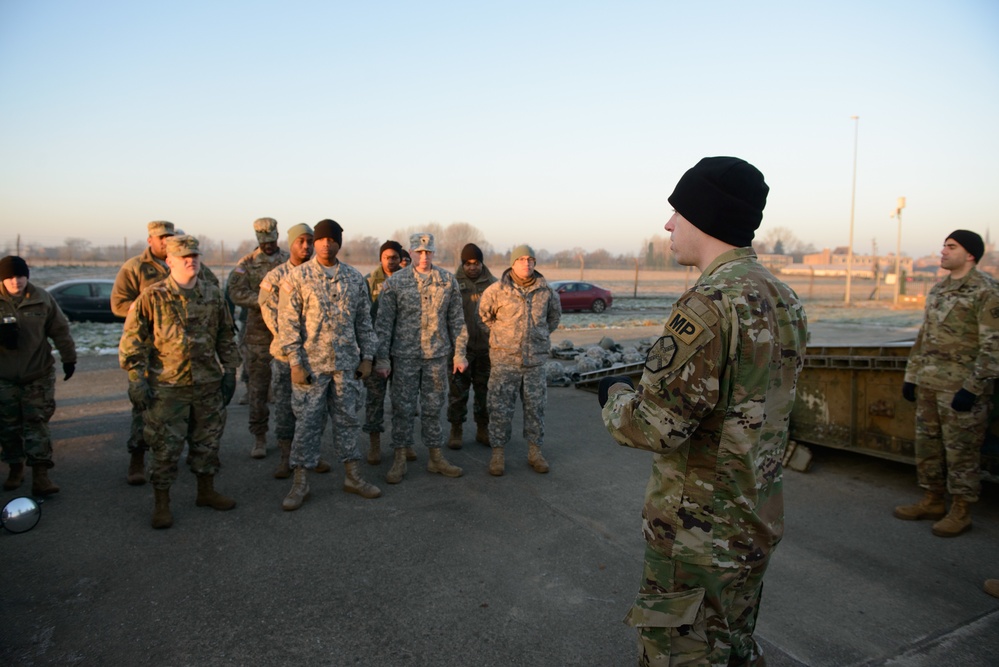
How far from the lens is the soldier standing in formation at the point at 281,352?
5160 millimetres

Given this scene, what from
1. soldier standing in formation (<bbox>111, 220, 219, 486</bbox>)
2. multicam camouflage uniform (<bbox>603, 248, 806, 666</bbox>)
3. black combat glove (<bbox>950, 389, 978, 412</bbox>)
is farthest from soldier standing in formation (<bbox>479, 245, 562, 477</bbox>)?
multicam camouflage uniform (<bbox>603, 248, 806, 666</bbox>)

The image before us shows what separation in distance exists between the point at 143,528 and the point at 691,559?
3.97m

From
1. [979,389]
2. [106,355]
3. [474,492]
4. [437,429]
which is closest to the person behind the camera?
[979,389]

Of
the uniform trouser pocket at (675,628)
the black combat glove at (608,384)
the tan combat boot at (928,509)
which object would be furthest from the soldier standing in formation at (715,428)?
the tan combat boot at (928,509)

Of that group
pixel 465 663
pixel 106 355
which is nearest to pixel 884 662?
pixel 465 663

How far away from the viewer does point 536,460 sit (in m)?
5.71

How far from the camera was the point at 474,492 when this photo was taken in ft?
17.0

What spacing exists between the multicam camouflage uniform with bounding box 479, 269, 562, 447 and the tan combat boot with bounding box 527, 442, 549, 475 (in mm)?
51

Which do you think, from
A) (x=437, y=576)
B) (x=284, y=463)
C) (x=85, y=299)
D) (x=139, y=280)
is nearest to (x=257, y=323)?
(x=139, y=280)

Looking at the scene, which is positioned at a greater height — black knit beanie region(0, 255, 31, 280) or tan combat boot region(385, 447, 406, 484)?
→ black knit beanie region(0, 255, 31, 280)

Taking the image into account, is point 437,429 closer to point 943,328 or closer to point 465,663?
point 465,663

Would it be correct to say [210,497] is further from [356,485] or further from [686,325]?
[686,325]

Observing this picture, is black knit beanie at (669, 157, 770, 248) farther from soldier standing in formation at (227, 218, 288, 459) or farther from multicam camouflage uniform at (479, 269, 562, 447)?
soldier standing in formation at (227, 218, 288, 459)

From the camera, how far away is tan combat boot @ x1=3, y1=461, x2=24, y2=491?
16.5 ft
